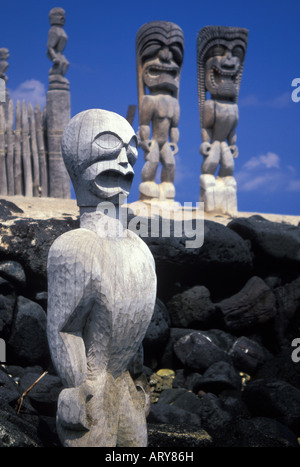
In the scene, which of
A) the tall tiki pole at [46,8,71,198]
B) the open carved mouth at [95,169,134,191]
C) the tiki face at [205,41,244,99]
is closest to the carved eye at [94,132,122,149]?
the open carved mouth at [95,169,134,191]

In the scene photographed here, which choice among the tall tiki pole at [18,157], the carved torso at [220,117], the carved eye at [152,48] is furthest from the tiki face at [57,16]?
the carved torso at [220,117]

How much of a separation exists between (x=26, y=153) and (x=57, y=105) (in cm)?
109

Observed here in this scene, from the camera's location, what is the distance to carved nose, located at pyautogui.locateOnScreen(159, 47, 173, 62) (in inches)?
368

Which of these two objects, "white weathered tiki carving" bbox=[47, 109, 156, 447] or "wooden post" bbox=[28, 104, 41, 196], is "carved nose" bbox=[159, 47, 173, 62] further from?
"white weathered tiki carving" bbox=[47, 109, 156, 447]

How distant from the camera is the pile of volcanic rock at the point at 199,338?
4.02 meters

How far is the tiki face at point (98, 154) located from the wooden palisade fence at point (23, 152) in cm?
789

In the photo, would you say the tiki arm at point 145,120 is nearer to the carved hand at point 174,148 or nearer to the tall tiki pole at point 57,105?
the carved hand at point 174,148

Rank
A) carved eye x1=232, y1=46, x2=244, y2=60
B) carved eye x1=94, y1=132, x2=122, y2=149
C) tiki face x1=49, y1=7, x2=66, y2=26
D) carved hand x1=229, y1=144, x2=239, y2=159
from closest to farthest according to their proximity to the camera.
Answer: carved eye x1=94, y1=132, x2=122, y2=149 < carved eye x1=232, y1=46, x2=244, y2=60 < carved hand x1=229, y1=144, x2=239, y2=159 < tiki face x1=49, y1=7, x2=66, y2=26

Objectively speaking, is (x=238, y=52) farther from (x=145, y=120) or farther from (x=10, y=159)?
(x=10, y=159)

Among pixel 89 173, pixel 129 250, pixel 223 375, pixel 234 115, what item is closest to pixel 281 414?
pixel 223 375

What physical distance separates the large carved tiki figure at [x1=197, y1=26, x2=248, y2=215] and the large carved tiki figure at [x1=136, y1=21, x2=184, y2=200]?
0.52 m

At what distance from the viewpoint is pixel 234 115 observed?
9766 millimetres

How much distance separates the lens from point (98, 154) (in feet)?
A: 9.53

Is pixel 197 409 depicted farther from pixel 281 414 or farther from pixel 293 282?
pixel 293 282
